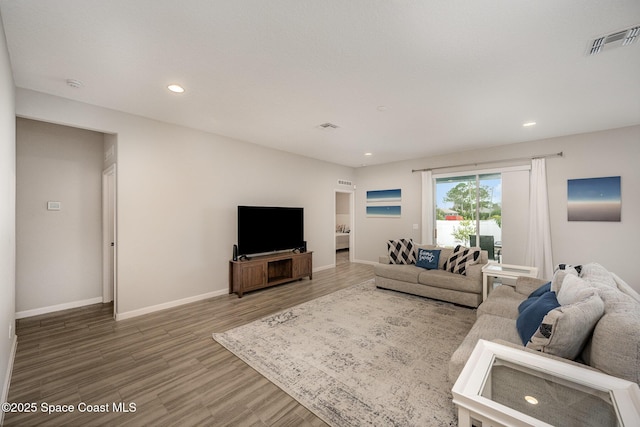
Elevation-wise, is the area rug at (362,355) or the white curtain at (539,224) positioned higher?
the white curtain at (539,224)

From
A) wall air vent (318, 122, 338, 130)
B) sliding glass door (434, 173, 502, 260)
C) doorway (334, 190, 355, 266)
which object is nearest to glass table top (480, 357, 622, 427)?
wall air vent (318, 122, 338, 130)

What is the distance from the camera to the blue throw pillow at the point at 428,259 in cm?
450

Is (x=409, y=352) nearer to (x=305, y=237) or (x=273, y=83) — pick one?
(x=273, y=83)

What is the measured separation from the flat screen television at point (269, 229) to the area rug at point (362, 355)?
148 centimetres

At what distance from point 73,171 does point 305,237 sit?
4186 millimetres

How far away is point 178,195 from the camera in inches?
158

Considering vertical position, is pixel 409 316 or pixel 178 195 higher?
pixel 178 195

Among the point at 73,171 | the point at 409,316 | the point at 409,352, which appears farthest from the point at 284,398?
the point at 73,171

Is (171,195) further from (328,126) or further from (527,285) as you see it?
(527,285)

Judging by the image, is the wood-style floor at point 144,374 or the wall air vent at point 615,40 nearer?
the wood-style floor at point 144,374

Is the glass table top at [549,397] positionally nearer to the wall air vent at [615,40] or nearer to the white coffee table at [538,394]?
the white coffee table at [538,394]

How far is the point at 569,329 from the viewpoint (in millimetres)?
1439

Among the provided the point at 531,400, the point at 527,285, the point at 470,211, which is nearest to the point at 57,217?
the point at 531,400

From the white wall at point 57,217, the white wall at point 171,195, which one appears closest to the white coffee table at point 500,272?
the white wall at point 171,195
